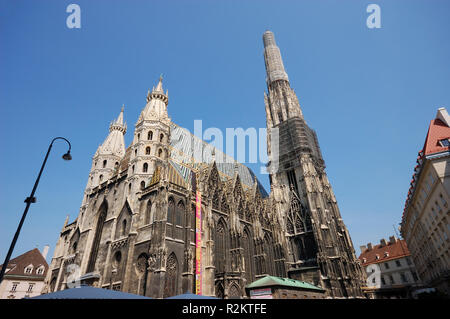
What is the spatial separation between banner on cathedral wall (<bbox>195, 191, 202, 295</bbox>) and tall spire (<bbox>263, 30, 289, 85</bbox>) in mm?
46811

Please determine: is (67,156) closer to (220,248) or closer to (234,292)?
(220,248)

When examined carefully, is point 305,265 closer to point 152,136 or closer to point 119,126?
point 152,136

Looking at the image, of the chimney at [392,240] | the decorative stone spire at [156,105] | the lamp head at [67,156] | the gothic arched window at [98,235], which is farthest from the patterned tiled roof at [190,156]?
the chimney at [392,240]

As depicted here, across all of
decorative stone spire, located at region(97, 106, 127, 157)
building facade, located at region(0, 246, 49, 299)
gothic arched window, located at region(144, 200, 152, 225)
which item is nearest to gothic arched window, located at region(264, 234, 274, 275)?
gothic arched window, located at region(144, 200, 152, 225)

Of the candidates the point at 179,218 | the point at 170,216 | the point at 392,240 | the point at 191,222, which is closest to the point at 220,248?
the point at 191,222

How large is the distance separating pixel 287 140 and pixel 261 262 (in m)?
28.9

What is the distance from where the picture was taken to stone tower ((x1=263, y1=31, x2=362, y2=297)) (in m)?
38.4

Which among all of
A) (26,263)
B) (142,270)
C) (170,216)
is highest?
(26,263)

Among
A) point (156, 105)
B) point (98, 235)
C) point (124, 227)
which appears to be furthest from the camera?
point (156, 105)

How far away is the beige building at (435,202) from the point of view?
24.6 m

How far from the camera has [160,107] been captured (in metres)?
41.4

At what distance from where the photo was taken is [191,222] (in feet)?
98.7

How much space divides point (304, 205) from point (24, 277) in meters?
53.7
